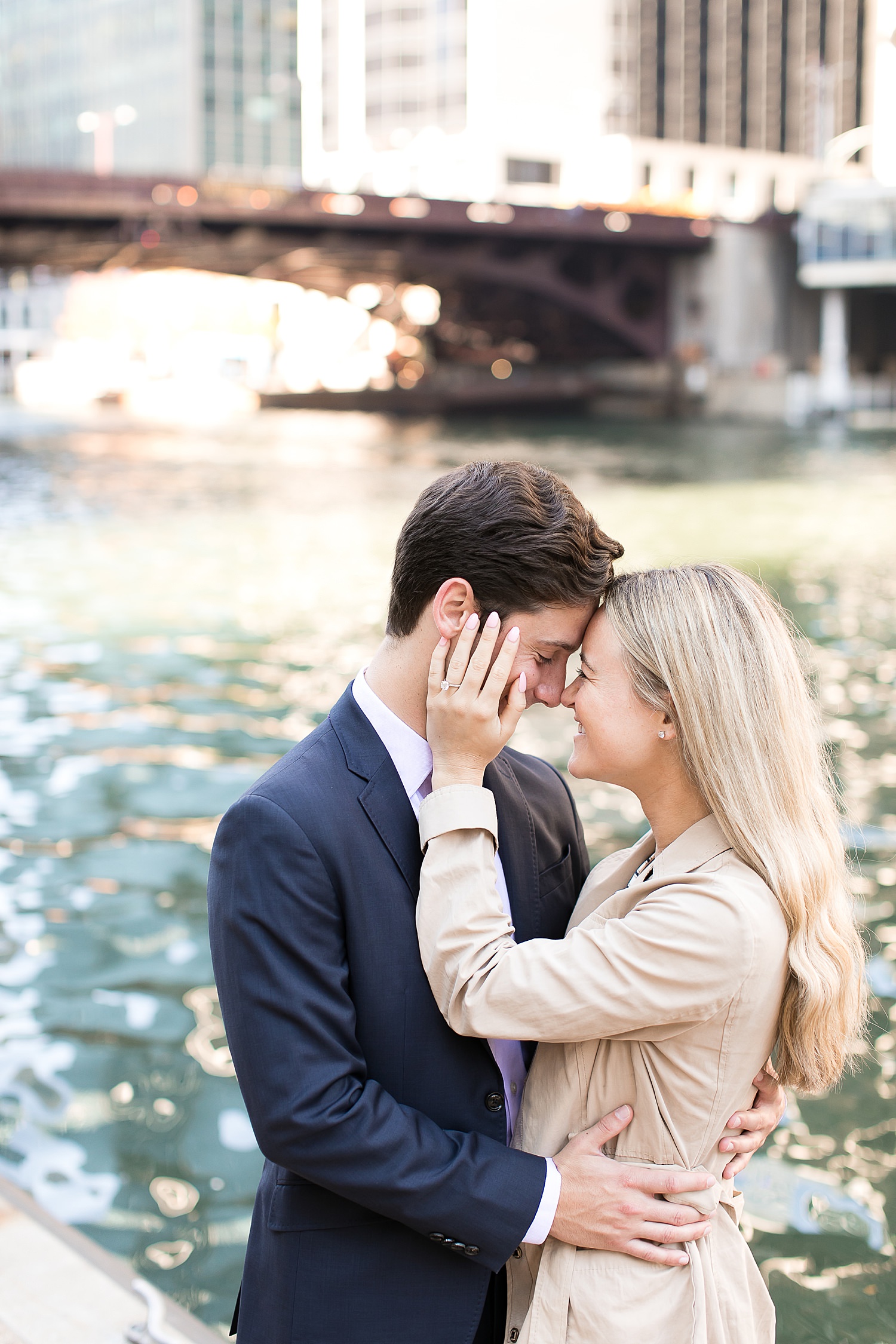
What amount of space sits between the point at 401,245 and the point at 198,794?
40422 mm

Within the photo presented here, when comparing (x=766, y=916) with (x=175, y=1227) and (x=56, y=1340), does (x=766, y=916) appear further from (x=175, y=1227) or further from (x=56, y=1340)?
(x=175, y=1227)

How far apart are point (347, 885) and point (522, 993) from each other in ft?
0.95

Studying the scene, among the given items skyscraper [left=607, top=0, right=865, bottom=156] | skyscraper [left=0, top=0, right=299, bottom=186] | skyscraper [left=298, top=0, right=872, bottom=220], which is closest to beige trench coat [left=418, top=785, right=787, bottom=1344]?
skyscraper [left=298, top=0, right=872, bottom=220]

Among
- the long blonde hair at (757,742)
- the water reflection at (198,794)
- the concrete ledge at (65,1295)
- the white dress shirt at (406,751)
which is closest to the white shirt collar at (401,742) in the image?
the white dress shirt at (406,751)

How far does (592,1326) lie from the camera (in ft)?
6.56

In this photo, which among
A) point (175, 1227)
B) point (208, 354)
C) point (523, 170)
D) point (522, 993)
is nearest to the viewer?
point (522, 993)

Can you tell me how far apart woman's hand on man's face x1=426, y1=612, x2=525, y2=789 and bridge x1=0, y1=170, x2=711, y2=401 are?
134 feet

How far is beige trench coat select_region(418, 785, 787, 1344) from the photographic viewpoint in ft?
6.26

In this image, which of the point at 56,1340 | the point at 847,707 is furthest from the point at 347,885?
the point at 847,707

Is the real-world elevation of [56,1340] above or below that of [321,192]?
below

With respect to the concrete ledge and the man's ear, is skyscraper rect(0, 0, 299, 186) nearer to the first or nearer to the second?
the concrete ledge

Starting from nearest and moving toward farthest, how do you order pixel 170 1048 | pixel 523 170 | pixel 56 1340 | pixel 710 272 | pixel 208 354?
pixel 56 1340 < pixel 170 1048 < pixel 710 272 < pixel 208 354 < pixel 523 170

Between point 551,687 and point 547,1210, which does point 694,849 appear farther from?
point 547,1210

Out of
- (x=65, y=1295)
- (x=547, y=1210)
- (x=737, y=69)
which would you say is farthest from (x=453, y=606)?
(x=737, y=69)
